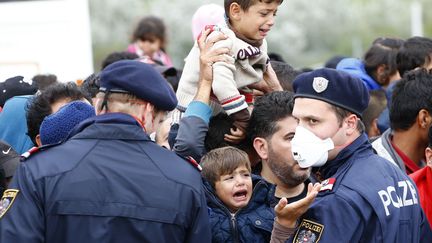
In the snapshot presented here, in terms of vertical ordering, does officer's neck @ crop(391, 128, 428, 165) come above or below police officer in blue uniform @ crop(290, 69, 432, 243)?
below

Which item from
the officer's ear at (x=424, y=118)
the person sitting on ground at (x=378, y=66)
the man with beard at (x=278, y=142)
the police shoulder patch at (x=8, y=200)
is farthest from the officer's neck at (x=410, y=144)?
the police shoulder patch at (x=8, y=200)

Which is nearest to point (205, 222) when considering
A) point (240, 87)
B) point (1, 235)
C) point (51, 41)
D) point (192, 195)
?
point (192, 195)

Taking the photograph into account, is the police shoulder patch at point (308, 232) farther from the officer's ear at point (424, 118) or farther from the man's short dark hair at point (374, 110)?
the man's short dark hair at point (374, 110)

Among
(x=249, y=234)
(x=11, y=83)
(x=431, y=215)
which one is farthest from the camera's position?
(x=11, y=83)

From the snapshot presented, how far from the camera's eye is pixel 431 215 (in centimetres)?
619

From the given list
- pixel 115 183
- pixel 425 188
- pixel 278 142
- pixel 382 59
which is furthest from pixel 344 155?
pixel 382 59

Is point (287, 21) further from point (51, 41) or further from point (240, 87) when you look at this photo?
point (240, 87)

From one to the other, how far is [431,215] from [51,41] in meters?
5.87

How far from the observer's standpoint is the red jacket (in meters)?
6.19

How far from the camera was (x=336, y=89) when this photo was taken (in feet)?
17.8

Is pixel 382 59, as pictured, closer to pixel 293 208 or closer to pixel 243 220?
pixel 243 220

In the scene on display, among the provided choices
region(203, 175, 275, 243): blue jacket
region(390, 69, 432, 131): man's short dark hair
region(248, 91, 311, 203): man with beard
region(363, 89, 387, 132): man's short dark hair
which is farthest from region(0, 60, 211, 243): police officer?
region(363, 89, 387, 132): man's short dark hair

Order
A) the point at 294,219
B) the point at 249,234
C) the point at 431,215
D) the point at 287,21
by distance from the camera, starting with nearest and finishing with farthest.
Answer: the point at 294,219 → the point at 249,234 → the point at 431,215 → the point at 287,21

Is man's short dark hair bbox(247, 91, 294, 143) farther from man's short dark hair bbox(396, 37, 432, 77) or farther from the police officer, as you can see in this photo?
man's short dark hair bbox(396, 37, 432, 77)
